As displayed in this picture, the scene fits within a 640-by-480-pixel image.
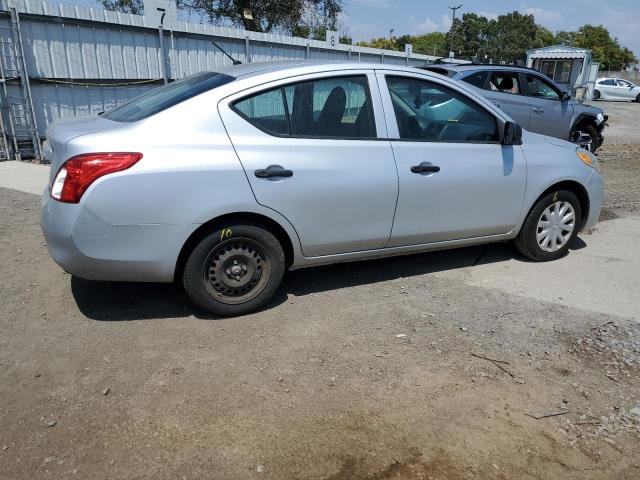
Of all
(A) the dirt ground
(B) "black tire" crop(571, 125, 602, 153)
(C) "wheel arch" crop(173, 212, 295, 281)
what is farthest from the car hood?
(B) "black tire" crop(571, 125, 602, 153)

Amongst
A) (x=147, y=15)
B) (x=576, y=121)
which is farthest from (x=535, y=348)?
(x=147, y=15)

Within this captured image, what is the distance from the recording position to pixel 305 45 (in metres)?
14.1

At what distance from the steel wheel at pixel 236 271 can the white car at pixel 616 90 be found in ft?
120

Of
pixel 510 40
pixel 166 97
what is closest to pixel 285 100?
pixel 166 97

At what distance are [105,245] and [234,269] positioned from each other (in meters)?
0.85

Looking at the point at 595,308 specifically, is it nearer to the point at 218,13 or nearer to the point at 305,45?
the point at 305,45

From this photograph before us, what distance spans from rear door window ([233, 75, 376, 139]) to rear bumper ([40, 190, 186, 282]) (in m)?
0.98

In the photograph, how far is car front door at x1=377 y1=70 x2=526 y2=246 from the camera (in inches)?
160

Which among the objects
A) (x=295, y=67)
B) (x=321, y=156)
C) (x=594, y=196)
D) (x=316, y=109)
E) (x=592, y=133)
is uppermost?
(x=295, y=67)

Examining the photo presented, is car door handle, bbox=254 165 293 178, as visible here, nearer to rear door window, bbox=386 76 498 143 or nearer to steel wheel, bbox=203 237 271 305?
steel wheel, bbox=203 237 271 305

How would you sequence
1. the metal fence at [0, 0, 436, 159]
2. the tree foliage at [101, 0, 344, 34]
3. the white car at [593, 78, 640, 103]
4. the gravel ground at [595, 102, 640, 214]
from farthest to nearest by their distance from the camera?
the white car at [593, 78, 640, 103] < the tree foliage at [101, 0, 344, 34] < the metal fence at [0, 0, 436, 159] < the gravel ground at [595, 102, 640, 214]

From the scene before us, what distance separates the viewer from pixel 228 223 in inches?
140

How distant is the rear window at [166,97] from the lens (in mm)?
3566

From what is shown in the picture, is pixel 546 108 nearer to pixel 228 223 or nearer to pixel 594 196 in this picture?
pixel 594 196
